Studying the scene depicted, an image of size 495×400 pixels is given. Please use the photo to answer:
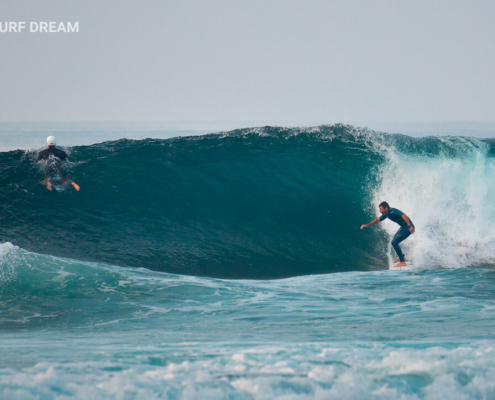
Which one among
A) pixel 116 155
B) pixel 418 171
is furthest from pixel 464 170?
pixel 116 155

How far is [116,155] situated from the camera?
11219 millimetres

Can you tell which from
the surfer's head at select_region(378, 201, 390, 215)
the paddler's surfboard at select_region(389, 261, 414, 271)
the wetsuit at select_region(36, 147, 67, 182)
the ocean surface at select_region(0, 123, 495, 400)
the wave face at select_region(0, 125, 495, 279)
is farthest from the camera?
the wetsuit at select_region(36, 147, 67, 182)

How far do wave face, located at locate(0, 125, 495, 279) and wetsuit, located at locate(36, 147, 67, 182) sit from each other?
469 mm

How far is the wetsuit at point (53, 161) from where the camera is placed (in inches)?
351

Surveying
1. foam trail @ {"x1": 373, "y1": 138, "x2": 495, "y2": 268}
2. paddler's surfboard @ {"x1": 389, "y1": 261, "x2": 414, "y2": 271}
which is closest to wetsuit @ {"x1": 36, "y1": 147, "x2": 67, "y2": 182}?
paddler's surfboard @ {"x1": 389, "y1": 261, "x2": 414, "y2": 271}

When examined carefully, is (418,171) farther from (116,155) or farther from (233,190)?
(116,155)

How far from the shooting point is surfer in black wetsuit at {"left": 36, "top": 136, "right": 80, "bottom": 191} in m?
8.93

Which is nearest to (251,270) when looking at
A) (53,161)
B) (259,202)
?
(259,202)

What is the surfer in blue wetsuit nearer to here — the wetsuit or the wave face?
the wave face

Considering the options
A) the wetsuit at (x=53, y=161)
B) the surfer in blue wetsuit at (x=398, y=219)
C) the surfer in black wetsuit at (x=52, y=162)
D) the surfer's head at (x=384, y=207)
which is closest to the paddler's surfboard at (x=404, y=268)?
the surfer in blue wetsuit at (x=398, y=219)

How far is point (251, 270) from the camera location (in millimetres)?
8172

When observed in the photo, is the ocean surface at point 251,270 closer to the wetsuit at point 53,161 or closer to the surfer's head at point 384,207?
the wetsuit at point 53,161

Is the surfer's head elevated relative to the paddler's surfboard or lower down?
elevated

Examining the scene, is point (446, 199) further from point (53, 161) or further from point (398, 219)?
point (53, 161)
